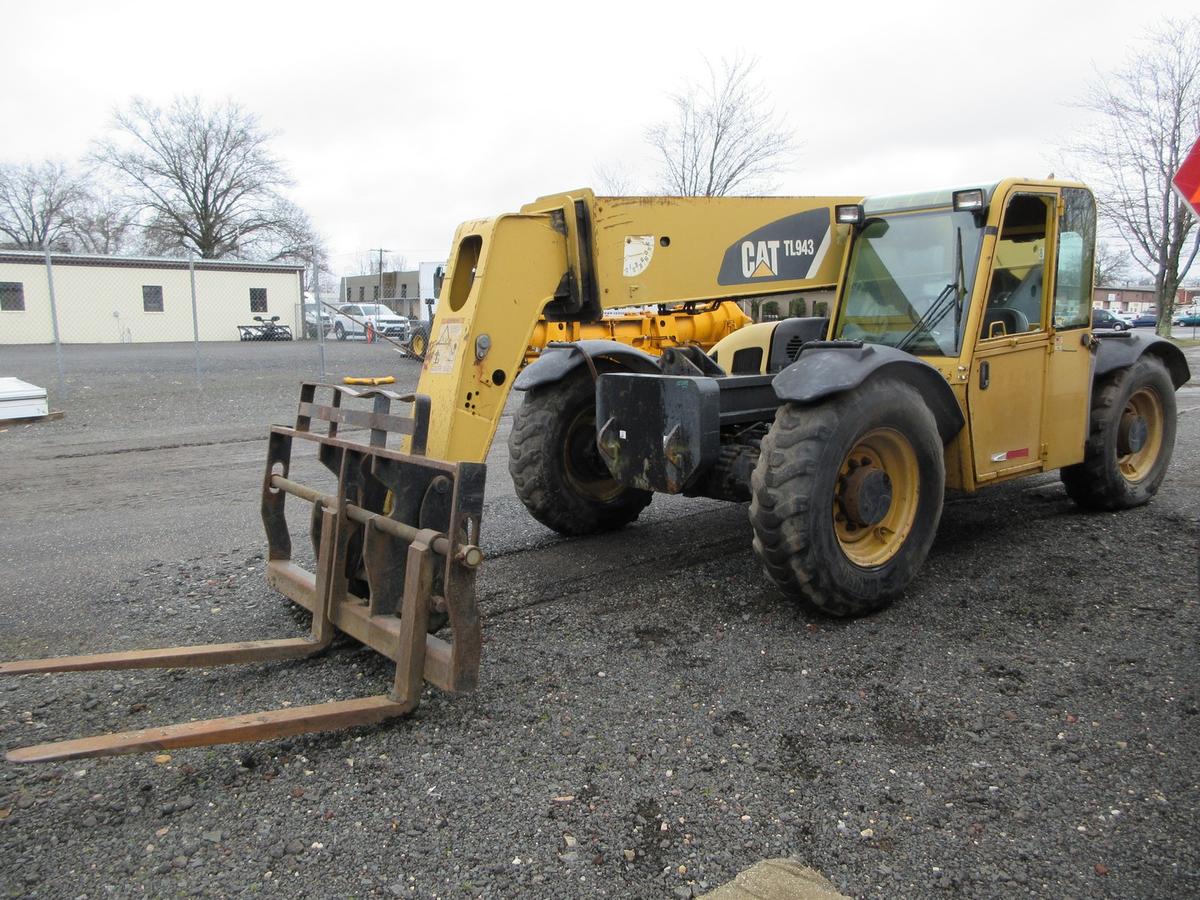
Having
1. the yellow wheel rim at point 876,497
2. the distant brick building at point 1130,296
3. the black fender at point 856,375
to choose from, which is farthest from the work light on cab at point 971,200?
the distant brick building at point 1130,296

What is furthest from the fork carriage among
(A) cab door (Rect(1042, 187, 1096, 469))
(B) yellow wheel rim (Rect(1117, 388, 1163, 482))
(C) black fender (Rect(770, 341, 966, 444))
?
(B) yellow wheel rim (Rect(1117, 388, 1163, 482))

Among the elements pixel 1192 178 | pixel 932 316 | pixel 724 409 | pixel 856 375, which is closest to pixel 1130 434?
pixel 932 316

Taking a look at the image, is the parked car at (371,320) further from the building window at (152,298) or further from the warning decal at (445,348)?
the warning decal at (445,348)

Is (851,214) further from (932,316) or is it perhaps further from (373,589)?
(373,589)

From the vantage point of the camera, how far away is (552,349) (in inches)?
234

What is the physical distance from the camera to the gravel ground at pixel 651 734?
2.73 m

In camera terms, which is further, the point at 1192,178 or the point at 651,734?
the point at 1192,178

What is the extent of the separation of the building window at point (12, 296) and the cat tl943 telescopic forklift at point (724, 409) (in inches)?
1480

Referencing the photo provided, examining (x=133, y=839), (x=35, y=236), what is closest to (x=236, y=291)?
(x=35, y=236)

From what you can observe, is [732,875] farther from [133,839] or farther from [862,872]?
[133,839]

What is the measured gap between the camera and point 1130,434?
6531mm

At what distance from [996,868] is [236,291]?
4144 cm

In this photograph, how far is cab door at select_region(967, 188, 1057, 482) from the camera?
5152mm

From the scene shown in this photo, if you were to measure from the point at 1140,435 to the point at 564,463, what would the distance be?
13.7 ft
